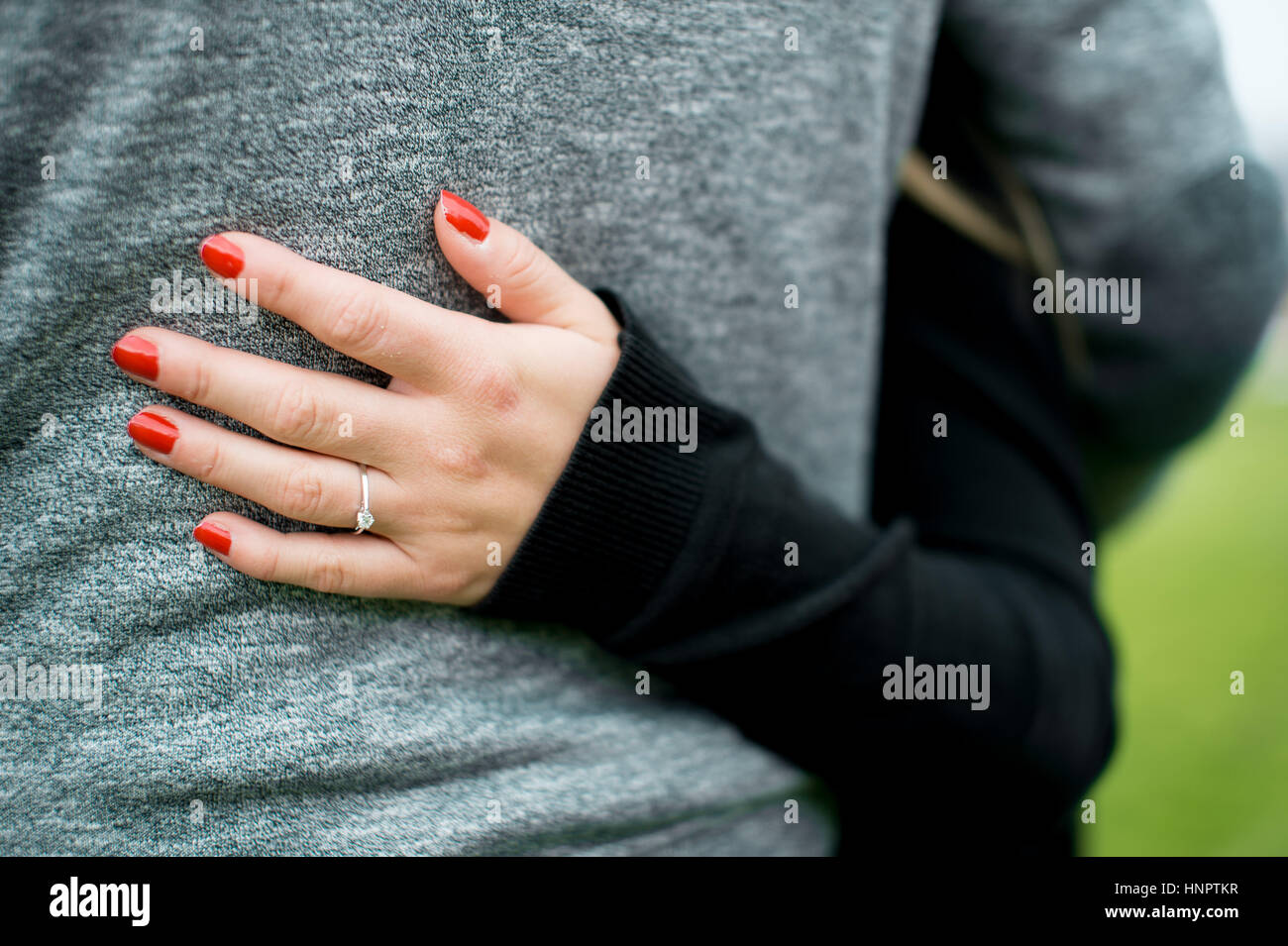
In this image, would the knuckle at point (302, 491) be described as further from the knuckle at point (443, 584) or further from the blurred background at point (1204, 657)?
the blurred background at point (1204, 657)

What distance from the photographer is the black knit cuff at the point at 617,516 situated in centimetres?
58

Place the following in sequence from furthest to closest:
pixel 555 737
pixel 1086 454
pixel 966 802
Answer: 1. pixel 1086 454
2. pixel 966 802
3. pixel 555 737

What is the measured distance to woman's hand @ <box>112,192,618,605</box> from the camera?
0.49 metres

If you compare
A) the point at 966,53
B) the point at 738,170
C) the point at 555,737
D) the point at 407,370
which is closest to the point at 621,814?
the point at 555,737

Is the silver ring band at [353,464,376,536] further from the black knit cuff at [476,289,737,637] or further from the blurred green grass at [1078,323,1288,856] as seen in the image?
the blurred green grass at [1078,323,1288,856]

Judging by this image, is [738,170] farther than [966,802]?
No

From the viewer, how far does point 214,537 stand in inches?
20.1

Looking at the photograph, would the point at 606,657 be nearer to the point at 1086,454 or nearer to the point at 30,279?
the point at 30,279

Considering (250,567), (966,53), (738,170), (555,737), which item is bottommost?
(555,737)

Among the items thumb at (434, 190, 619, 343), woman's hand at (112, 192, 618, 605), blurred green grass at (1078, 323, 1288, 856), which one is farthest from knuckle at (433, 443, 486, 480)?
blurred green grass at (1078, 323, 1288, 856)

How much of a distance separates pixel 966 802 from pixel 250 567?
0.66m

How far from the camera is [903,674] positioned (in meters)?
0.71

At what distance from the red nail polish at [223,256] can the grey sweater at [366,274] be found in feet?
0.08

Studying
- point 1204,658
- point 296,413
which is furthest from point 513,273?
point 1204,658
